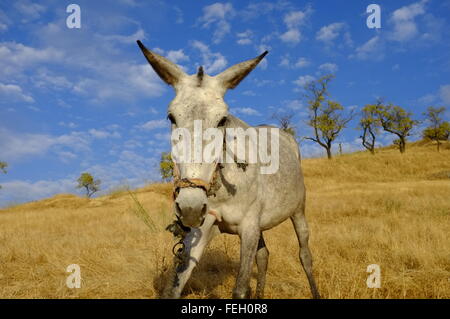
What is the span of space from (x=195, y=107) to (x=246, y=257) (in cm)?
160

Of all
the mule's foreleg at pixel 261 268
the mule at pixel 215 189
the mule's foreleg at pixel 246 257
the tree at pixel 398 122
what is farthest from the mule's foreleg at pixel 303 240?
the tree at pixel 398 122

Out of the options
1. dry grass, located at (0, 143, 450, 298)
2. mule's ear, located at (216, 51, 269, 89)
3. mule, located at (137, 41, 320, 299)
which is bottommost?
dry grass, located at (0, 143, 450, 298)

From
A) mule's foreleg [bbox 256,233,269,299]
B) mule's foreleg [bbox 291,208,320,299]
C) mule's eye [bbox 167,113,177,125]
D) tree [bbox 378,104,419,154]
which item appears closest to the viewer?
mule's eye [bbox 167,113,177,125]

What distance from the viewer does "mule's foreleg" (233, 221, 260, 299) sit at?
10.2ft

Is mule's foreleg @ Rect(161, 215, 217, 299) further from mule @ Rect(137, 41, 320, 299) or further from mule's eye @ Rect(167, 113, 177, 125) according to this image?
mule's eye @ Rect(167, 113, 177, 125)

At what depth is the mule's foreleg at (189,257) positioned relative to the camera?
125 inches

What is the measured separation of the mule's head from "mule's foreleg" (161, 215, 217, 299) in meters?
0.58

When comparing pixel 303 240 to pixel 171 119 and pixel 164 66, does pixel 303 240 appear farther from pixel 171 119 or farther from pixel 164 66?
pixel 164 66

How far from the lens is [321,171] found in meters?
31.2

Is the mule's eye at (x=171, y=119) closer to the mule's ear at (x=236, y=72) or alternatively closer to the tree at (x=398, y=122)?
the mule's ear at (x=236, y=72)

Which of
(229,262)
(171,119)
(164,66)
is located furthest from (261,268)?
(164,66)

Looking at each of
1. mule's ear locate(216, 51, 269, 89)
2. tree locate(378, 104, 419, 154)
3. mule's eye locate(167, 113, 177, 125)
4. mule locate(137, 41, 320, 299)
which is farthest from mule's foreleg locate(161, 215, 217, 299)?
tree locate(378, 104, 419, 154)

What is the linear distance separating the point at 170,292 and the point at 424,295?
11.4ft
